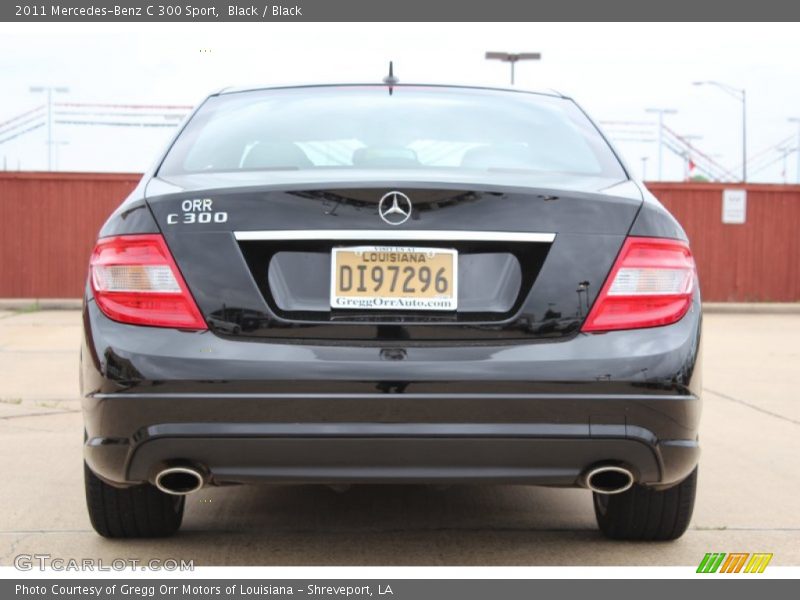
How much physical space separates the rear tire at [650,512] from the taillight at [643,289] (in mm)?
716

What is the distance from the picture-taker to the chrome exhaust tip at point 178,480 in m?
3.07

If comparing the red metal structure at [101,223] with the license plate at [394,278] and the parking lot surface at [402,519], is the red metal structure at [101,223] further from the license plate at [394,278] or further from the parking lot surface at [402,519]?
the license plate at [394,278]

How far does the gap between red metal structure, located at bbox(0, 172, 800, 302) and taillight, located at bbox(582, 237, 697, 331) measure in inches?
673

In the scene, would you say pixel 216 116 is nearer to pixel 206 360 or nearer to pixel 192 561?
pixel 206 360

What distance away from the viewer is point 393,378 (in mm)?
2939

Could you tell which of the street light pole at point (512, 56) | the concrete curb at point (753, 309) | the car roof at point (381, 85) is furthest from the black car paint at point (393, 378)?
the street light pole at point (512, 56)

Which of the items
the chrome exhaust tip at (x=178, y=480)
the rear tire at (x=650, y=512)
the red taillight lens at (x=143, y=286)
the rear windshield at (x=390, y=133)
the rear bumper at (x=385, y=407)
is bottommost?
the rear tire at (x=650, y=512)

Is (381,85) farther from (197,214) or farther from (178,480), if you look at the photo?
(178,480)

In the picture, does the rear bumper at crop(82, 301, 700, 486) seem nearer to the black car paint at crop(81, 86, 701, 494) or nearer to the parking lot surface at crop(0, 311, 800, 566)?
the black car paint at crop(81, 86, 701, 494)

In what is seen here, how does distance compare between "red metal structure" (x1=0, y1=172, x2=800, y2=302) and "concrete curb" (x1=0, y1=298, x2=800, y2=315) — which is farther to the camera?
"red metal structure" (x1=0, y1=172, x2=800, y2=302)

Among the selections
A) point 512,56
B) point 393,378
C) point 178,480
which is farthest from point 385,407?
point 512,56

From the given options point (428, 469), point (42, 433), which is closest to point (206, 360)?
point (428, 469)

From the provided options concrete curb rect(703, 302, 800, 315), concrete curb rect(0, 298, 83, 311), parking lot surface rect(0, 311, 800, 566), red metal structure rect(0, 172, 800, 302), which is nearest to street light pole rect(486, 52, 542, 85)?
red metal structure rect(0, 172, 800, 302)

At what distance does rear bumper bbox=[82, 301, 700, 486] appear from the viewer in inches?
116
